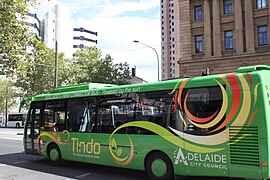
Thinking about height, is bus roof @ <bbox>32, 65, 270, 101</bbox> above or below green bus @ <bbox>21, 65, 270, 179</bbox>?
above

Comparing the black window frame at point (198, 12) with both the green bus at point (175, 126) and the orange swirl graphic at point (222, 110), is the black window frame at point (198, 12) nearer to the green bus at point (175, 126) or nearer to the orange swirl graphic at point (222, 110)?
the green bus at point (175, 126)

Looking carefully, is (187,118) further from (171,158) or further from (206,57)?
(206,57)

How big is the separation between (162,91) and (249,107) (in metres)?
2.42

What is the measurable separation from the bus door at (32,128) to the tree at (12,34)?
1.92 meters

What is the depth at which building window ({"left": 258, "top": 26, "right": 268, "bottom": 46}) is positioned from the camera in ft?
97.0

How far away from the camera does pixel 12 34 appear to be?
12.2 meters

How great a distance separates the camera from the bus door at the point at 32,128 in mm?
12109

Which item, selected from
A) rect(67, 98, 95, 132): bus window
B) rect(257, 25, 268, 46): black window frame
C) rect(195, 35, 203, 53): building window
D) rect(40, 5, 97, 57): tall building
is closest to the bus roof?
rect(67, 98, 95, 132): bus window

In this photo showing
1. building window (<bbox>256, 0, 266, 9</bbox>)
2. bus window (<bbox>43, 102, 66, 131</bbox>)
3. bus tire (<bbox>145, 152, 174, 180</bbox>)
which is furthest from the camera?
building window (<bbox>256, 0, 266, 9</bbox>)

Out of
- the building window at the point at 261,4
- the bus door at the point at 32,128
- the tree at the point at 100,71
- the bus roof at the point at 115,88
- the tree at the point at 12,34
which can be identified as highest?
the building window at the point at 261,4

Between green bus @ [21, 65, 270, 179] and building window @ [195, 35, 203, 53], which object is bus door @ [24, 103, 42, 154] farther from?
building window @ [195, 35, 203, 53]

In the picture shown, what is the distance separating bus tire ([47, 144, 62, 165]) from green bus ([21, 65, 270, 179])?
0.13ft

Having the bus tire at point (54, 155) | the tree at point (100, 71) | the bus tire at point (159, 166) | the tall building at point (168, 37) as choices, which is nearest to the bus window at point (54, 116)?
the bus tire at point (54, 155)

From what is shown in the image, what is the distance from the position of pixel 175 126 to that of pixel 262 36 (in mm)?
25392
